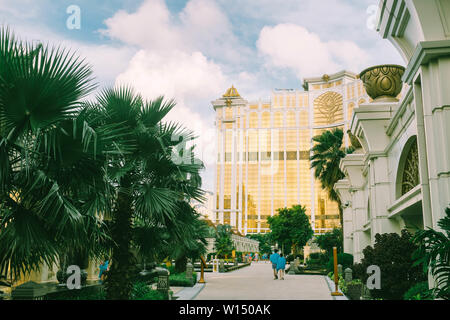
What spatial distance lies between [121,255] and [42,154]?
4101 millimetres

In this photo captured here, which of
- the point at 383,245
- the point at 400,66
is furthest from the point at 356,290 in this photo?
the point at 400,66

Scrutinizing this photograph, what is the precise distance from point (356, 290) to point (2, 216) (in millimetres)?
11163

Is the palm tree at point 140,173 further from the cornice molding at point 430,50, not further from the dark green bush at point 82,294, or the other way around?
the cornice molding at point 430,50

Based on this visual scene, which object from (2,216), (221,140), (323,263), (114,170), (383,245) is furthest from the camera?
(221,140)

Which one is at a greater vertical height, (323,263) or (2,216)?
(2,216)

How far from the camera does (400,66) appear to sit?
43.7 ft

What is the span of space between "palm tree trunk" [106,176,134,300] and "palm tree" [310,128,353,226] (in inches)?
970

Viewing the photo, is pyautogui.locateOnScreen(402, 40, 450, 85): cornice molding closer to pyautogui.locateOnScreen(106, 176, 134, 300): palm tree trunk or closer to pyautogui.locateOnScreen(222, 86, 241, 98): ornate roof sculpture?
pyautogui.locateOnScreen(106, 176, 134, 300): palm tree trunk

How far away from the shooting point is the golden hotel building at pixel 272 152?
119688 mm

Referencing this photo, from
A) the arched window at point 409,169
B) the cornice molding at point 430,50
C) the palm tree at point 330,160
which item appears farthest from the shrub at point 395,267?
the palm tree at point 330,160

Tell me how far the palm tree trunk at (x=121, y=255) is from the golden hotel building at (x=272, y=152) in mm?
111545

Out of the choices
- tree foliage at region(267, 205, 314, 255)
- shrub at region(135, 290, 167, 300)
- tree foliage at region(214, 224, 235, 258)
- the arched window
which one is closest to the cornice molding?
the arched window
